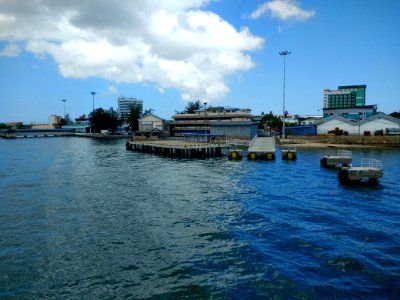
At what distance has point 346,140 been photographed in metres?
91.1

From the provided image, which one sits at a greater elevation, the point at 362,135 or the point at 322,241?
the point at 362,135

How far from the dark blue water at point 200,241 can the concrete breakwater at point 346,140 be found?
57.3 meters

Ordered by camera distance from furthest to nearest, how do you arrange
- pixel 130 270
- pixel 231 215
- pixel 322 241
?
1. pixel 231 215
2. pixel 322 241
3. pixel 130 270

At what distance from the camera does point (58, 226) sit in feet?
69.8

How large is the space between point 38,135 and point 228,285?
668 feet

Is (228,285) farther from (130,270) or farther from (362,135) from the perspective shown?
(362,135)

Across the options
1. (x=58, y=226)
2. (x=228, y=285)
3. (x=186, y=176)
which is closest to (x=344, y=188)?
(x=186, y=176)

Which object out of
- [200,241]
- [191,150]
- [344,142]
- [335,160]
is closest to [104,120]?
[191,150]

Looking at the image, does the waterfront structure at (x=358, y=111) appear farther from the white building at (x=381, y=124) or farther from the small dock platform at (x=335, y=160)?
the small dock platform at (x=335, y=160)

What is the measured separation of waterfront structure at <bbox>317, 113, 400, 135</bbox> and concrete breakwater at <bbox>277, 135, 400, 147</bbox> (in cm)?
720

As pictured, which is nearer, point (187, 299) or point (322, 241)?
point (187, 299)

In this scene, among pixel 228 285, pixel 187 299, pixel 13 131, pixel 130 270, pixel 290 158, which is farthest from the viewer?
pixel 13 131

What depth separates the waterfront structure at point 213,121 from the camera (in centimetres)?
10686

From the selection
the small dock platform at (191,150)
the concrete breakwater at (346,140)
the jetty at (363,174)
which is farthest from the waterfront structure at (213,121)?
the jetty at (363,174)
